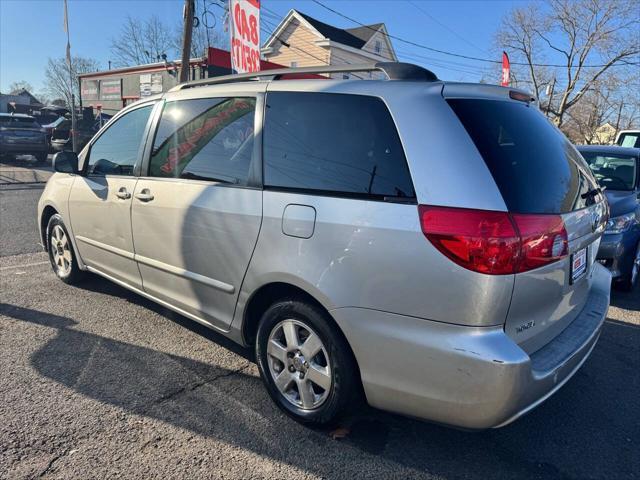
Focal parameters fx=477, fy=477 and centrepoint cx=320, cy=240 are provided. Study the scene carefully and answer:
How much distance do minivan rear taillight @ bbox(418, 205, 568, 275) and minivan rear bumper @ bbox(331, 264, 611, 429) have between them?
0.93 ft

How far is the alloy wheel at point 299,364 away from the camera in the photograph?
8.29ft

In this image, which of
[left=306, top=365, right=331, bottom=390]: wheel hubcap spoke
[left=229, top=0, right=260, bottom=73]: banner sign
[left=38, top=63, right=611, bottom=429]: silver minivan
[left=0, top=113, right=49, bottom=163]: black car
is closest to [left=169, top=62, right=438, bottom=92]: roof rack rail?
[left=38, top=63, right=611, bottom=429]: silver minivan

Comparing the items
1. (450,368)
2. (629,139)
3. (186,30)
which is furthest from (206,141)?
(629,139)

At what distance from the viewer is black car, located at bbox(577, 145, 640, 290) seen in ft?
16.4

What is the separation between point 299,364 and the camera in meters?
2.63

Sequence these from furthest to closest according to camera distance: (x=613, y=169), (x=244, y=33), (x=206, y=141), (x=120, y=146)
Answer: (x=244, y=33), (x=613, y=169), (x=120, y=146), (x=206, y=141)

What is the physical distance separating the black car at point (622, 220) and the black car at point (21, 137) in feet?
57.0

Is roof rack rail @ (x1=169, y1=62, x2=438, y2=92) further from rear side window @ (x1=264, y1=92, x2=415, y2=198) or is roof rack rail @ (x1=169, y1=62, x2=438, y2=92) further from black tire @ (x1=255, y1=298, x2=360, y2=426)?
black tire @ (x1=255, y1=298, x2=360, y2=426)

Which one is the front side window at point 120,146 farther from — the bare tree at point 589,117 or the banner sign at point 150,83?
the bare tree at point 589,117

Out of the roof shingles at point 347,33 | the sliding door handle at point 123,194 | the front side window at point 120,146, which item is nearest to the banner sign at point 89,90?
the roof shingles at point 347,33

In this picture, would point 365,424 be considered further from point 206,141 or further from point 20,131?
point 20,131

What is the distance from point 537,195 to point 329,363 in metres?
1.30

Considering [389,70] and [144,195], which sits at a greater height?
[389,70]

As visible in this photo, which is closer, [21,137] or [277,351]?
[277,351]
